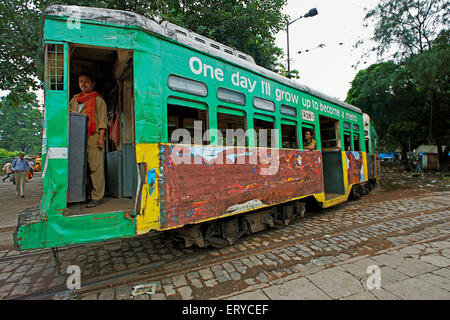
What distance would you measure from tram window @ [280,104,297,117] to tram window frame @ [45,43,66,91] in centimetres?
371

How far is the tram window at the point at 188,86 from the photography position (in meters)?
3.00

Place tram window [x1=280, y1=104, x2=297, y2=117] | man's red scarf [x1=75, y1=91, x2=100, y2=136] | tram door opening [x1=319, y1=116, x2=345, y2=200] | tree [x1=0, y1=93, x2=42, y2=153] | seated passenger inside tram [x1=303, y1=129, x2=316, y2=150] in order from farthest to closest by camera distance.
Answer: tree [x1=0, y1=93, x2=42, y2=153] → tram door opening [x1=319, y1=116, x2=345, y2=200] → seated passenger inside tram [x1=303, y1=129, x2=316, y2=150] → tram window [x1=280, y1=104, x2=297, y2=117] → man's red scarf [x1=75, y1=91, x2=100, y2=136]

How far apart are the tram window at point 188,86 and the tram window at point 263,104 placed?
3.73 ft

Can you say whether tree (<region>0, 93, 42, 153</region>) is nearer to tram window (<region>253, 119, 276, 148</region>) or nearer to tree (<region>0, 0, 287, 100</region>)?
tree (<region>0, 0, 287, 100</region>)

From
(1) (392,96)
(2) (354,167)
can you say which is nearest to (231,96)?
(2) (354,167)

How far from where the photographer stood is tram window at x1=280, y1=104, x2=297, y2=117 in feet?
15.5

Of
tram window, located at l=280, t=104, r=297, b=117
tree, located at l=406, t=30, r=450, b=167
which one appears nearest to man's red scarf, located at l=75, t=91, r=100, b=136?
tram window, located at l=280, t=104, r=297, b=117

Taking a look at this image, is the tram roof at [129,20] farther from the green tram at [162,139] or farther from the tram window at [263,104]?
the tram window at [263,104]

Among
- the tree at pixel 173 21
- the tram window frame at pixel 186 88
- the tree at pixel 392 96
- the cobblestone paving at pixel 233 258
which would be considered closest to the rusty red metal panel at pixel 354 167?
the cobblestone paving at pixel 233 258

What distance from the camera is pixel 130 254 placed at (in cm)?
379

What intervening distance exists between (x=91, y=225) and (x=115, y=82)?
Answer: 2621 millimetres

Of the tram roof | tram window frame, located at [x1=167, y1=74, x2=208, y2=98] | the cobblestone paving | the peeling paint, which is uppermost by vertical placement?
the tram roof

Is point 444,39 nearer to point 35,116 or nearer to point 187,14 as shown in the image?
point 187,14

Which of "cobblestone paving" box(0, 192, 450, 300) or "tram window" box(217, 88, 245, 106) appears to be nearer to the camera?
"cobblestone paving" box(0, 192, 450, 300)
